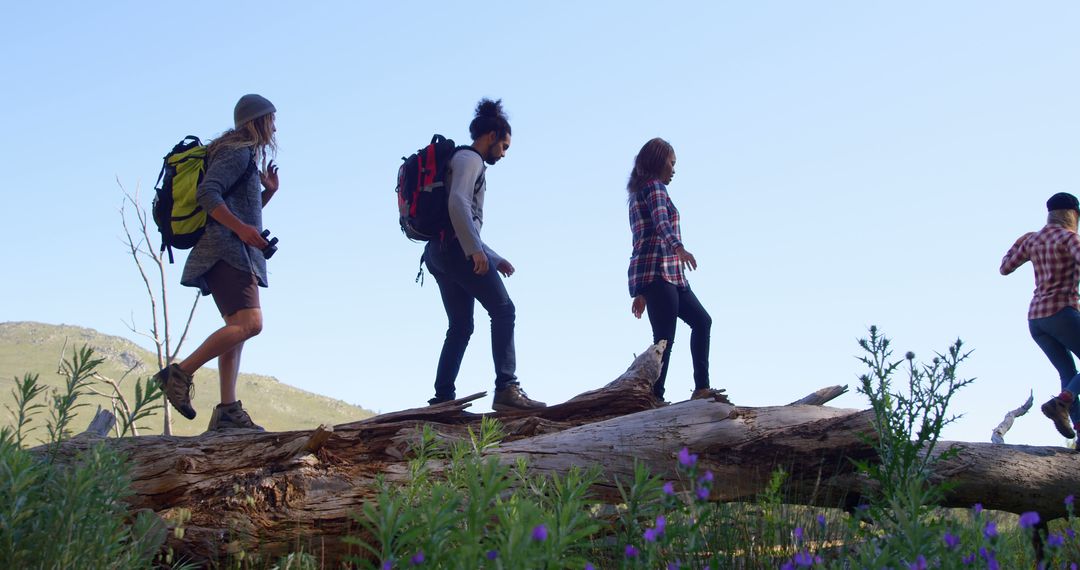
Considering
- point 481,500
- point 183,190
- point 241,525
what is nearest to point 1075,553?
point 481,500

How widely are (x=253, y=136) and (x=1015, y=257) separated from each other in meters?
6.77

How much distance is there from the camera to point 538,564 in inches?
93.7

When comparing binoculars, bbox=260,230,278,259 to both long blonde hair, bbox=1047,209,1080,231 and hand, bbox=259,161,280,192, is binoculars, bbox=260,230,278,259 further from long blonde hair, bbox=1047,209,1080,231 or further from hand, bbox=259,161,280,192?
long blonde hair, bbox=1047,209,1080,231

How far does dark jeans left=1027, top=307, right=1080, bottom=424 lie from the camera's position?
7.96 m

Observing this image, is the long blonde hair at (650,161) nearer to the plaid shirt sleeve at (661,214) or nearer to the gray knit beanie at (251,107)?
the plaid shirt sleeve at (661,214)

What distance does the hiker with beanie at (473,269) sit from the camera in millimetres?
7207

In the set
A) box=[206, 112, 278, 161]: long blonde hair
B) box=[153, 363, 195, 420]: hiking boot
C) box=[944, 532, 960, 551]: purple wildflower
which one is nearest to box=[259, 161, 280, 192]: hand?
box=[206, 112, 278, 161]: long blonde hair

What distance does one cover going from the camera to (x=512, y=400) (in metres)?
7.23

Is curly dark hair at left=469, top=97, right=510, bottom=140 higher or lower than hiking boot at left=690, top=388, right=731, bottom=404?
higher

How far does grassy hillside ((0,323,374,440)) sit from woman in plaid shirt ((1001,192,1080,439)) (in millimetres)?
33531

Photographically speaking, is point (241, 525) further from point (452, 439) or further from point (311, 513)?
point (452, 439)

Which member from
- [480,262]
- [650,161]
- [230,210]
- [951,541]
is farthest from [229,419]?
[951,541]

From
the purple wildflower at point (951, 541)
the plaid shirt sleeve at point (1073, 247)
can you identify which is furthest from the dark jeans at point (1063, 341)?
the purple wildflower at point (951, 541)

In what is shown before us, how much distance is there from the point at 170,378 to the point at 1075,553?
18.3 ft
